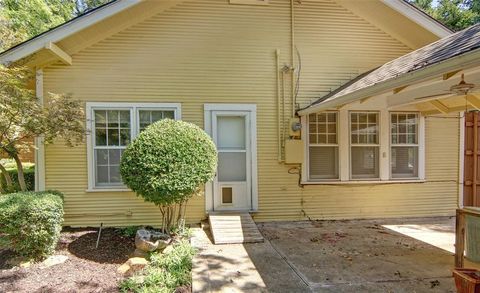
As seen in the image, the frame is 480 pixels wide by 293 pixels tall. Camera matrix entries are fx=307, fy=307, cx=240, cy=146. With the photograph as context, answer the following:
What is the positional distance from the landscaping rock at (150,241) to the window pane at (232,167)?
193cm

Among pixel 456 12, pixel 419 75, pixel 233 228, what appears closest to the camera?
pixel 419 75

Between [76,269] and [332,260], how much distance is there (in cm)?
375

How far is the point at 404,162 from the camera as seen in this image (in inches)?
281

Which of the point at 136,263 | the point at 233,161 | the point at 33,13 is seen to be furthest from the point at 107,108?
the point at 33,13

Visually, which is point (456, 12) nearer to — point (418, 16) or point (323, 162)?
→ point (418, 16)

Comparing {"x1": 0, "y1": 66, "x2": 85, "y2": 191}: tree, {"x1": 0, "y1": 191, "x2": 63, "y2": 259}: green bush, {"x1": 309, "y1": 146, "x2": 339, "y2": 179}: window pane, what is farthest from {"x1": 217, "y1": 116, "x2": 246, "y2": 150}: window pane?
{"x1": 0, "y1": 191, "x2": 63, "y2": 259}: green bush

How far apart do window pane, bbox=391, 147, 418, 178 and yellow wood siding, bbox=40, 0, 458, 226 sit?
296 millimetres

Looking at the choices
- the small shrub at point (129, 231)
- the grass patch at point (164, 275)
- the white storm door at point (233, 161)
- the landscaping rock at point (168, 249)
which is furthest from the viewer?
the white storm door at point (233, 161)

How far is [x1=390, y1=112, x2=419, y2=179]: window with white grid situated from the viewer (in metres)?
7.08

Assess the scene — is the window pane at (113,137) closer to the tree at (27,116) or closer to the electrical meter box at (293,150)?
the tree at (27,116)

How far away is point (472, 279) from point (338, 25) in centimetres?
Result: 573

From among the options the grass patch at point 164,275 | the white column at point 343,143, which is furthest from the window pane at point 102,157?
the white column at point 343,143

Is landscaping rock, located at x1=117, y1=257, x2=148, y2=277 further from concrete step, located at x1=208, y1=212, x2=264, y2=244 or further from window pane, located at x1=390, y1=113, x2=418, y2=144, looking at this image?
window pane, located at x1=390, y1=113, x2=418, y2=144

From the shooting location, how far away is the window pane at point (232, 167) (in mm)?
6684
